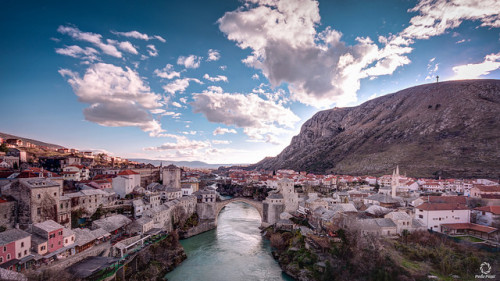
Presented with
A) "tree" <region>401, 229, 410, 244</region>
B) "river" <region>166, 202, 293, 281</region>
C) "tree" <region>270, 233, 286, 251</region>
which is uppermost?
"tree" <region>401, 229, 410, 244</region>

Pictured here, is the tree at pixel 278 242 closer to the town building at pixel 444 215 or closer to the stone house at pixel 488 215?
the town building at pixel 444 215

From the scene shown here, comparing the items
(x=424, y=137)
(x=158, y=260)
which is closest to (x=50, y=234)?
(x=158, y=260)

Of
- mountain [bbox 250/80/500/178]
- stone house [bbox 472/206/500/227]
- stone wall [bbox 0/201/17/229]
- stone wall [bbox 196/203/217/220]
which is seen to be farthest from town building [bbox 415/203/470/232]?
stone wall [bbox 0/201/17/229]

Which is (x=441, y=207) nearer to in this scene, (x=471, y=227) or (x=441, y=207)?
(x=441, y=207)

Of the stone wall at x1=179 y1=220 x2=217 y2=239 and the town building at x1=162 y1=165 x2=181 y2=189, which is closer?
the stone wall at x1=179 y1=220 x2=217 y2=239

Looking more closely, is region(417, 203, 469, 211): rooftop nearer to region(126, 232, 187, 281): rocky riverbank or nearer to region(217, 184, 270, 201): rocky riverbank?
region(126, 232, 187, 281): rocky riverbank

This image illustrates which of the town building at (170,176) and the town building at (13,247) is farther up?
the town building at (170,176)

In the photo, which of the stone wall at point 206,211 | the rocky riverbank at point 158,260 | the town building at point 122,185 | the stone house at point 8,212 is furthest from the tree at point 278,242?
the stone house at point 8,212

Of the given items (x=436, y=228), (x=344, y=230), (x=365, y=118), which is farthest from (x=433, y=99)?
(x=344, y=230)
